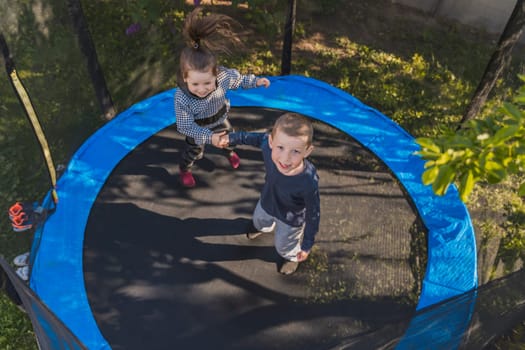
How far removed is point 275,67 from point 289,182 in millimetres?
2481

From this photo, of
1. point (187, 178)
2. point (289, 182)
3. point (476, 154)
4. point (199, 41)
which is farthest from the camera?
point (187, 178)

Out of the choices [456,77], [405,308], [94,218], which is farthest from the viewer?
[456,77]

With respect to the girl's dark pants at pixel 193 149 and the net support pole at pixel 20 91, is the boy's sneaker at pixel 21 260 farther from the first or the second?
the girl's dark pants at pixel 193 149

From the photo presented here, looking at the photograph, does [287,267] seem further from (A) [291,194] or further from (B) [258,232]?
(A) [291,194]

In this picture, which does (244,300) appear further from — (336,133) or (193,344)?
(336,133)

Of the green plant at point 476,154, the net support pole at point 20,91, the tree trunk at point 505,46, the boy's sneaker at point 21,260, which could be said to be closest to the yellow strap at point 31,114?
the net support pole at point 20,91

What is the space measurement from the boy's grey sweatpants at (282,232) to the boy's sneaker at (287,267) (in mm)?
41

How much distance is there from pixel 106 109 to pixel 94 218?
3.31ft

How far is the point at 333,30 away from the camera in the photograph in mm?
4961

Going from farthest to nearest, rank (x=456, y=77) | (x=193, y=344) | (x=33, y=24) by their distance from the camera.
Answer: (x=456, y=77) → (x=33, y=24) → (x=193, y=344)

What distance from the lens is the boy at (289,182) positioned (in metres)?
2.07

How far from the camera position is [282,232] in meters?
2.66

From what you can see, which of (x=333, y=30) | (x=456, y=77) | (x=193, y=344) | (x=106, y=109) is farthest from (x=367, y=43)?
(x=193, y=344)

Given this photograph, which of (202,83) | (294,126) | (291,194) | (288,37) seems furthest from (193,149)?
(288,37)
